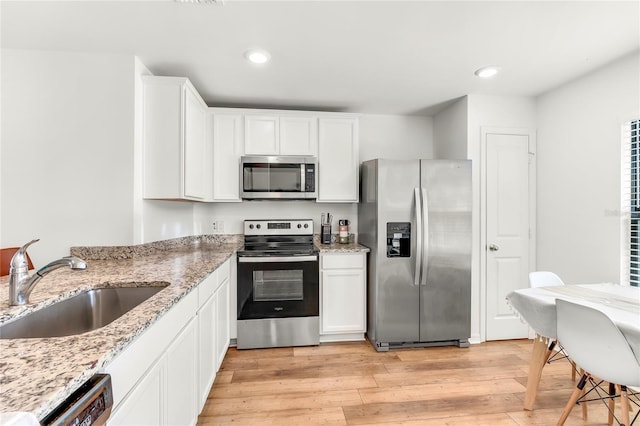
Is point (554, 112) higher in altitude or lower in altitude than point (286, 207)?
higher

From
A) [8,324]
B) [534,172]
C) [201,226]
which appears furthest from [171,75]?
[534,172]

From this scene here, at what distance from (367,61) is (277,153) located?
1255 mm

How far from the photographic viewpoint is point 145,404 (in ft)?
3.35

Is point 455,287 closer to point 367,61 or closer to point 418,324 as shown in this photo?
point 418,324

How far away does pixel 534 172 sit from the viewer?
2865 millimetres

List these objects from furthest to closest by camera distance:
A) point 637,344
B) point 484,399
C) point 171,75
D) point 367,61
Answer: point 171,75
point 367,61
point 484,399
point 637,344

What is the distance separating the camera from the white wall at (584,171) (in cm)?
216

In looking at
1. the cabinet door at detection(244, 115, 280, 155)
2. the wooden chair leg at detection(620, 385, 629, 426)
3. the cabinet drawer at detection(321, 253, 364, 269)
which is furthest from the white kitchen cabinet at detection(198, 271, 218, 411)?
A: the wooden chair leg at detection(620, 385, 629, 426)

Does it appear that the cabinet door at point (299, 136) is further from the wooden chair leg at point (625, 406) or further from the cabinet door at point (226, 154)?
the wooden chair leg at point (625, 406)

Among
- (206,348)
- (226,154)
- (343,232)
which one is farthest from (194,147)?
(343,232)

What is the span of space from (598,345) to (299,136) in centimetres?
266

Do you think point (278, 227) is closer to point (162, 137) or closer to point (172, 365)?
point (162, 137)

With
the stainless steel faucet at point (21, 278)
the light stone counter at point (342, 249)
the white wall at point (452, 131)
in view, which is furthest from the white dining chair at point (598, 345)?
the stainless steel faucet at point (21, 278)

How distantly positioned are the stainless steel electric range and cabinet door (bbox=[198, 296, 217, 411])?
23.2 inches
